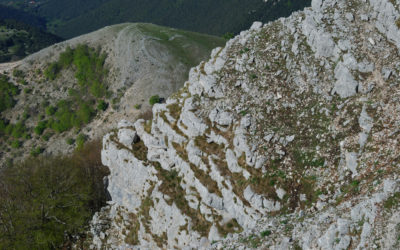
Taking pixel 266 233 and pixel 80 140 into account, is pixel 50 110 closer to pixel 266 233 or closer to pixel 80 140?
pixel 80 140

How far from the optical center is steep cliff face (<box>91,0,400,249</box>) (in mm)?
30156

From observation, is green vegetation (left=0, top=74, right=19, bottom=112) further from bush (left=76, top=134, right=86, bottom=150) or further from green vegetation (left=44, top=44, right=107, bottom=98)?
bush (left=76, top=134, right=86, bottom=150)

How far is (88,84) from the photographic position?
15838cm

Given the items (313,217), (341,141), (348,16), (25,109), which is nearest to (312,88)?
(341,141)

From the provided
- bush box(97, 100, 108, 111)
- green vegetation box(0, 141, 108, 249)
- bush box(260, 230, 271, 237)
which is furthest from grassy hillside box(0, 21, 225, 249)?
bush box(260, 230, 271, 237)

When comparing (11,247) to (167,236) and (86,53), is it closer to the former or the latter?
(167,236)

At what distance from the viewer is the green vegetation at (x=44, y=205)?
5425 cm

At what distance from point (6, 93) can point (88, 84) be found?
39.0 meters

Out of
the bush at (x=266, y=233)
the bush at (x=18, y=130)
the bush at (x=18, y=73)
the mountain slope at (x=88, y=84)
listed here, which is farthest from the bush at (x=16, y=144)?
the bush at (x=266, y=233)

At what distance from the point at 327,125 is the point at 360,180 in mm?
9264

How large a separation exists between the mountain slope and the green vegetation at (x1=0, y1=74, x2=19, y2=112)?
1.42 ft

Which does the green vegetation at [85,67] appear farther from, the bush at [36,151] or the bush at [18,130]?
the bush at [36,151]

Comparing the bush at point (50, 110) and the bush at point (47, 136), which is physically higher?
the bush at point (50, 110)

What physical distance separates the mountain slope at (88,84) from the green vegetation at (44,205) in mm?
65571
